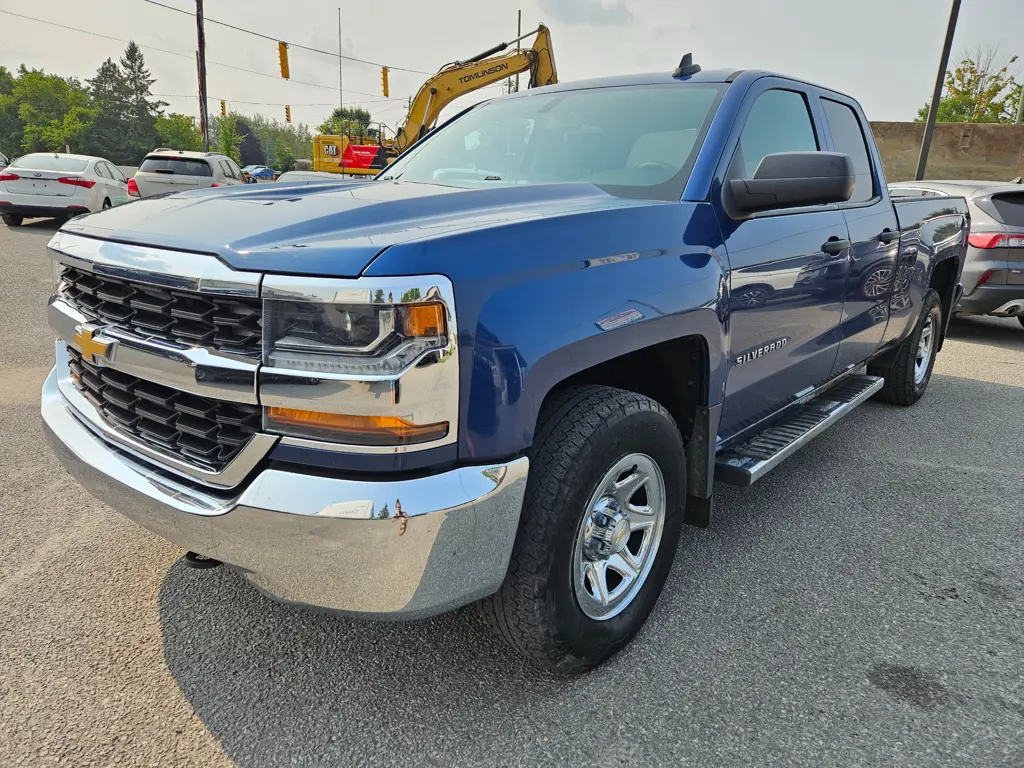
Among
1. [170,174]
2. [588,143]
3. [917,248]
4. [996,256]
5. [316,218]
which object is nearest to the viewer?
[316,218]

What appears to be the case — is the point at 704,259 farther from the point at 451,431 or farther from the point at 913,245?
the point at 913,245

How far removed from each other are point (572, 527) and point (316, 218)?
42.4 inches

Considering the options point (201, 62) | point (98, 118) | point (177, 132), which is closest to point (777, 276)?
point (201, 62)

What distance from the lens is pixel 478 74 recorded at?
1243 cm

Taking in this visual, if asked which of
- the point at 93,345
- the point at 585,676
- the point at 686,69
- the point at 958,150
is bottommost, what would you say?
the point at 585,676

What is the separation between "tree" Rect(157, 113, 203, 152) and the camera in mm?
93812

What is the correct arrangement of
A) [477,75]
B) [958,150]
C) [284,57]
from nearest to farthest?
1. [477,75]
2. [958,150]
3. [284,57]

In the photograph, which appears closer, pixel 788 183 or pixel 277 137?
pixel 788 183

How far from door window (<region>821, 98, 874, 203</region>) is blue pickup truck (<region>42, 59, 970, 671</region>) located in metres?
0.75

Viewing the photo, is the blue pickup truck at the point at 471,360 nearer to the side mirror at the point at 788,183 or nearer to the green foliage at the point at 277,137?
the side mirror at the point at 788,183

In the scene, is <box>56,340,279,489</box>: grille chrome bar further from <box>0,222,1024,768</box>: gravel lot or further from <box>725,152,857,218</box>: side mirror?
<box>725,152,857,218</box>: side mirror

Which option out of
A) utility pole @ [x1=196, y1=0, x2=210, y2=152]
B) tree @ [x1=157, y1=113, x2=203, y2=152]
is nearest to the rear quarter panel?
utility pole @ [x1=196, y1=0, x2=210, y2=152]

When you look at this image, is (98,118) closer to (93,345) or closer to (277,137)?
(277,137)

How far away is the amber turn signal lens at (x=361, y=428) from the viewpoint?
5.20 feet
